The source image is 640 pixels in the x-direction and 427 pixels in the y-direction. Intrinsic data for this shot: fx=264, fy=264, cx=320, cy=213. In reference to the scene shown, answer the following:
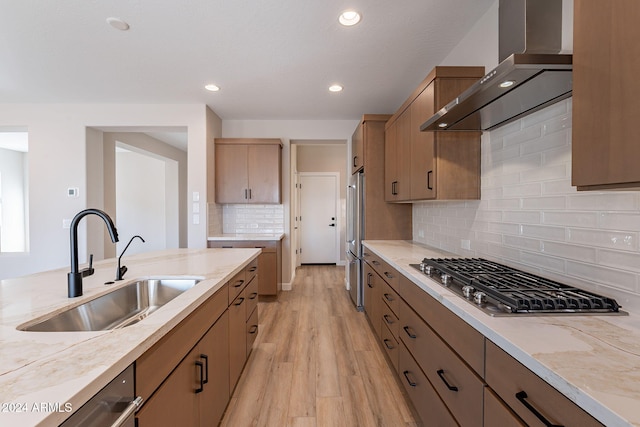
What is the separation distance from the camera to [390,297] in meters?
2.02

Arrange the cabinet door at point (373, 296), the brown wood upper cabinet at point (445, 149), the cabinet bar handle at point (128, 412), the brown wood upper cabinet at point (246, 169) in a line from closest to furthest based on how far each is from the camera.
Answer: the cabinet bar handle at point (128, 412)
the brown wood upper cabinet at point (445, 149)
the cabinet door at point (373, 296)
the brown wood upper cabinet at point (246, 169)

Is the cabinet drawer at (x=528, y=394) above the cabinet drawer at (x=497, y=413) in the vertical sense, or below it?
above

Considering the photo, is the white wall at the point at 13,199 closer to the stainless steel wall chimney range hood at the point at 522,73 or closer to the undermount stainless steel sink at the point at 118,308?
the undermount stainless steel sink at the point at 118,308

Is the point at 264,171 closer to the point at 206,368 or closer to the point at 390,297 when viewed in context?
the point at 390,297

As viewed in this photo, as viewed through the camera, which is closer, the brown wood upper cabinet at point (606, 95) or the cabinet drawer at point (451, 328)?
the brown wood upper cabinet at point (606, 95)

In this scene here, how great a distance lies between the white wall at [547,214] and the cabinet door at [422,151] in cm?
35

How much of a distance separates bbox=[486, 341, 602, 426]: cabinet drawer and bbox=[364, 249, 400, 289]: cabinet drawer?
3.37 ft

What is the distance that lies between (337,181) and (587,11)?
5262mm

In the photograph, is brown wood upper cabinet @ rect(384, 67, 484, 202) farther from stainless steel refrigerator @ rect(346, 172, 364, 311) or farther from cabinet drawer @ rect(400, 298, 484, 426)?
stainless steel refrigerator @ rect(346, 172, 364, 311)

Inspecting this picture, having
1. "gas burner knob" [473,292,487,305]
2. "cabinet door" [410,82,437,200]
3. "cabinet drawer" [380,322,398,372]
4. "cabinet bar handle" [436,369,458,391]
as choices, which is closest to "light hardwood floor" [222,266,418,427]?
"cabinet drawer" [380,322,398,372]

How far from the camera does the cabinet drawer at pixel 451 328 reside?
0.91 m

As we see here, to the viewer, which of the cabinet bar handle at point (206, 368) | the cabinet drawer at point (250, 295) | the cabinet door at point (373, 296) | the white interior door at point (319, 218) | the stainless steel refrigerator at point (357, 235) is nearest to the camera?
the cabinet bar handle at point (206, 368)

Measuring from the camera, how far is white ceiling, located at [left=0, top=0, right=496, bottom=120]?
5.91 ft

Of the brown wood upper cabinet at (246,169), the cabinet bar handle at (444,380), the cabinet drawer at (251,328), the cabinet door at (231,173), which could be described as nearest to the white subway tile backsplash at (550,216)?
the cabinet bar handle at (444,380)
